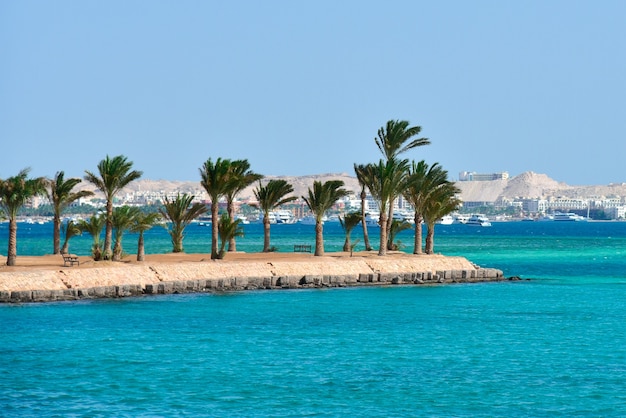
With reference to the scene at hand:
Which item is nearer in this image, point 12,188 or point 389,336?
point 389,336

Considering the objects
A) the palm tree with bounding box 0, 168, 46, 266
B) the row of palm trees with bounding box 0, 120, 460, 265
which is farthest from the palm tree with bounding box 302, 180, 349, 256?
the palm tree with bounding box 0, 168, 46, 266

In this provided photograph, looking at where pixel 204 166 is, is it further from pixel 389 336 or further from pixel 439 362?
pixel 439 362

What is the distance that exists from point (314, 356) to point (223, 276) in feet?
61.7

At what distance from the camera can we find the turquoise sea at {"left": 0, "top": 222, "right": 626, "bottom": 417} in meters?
21.6

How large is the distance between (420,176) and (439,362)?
96.7 feet

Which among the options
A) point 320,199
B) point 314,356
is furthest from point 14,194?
point 314,356

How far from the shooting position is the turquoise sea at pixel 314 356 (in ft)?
70.8

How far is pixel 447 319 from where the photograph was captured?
116 ft

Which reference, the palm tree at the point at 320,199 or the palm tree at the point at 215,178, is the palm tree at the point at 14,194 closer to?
the palm tree at the point at 215,178

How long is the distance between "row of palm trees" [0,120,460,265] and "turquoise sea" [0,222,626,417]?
7.15m

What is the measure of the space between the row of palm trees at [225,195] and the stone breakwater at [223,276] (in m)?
2.01

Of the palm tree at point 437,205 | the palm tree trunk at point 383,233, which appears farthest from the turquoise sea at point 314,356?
the palm tree at point 437,205

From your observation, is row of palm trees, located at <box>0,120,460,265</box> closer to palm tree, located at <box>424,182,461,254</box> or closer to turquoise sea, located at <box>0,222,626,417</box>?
palm tree, located at <box>424,182,461,254</box>

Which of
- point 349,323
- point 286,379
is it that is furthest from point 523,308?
point 286,379
